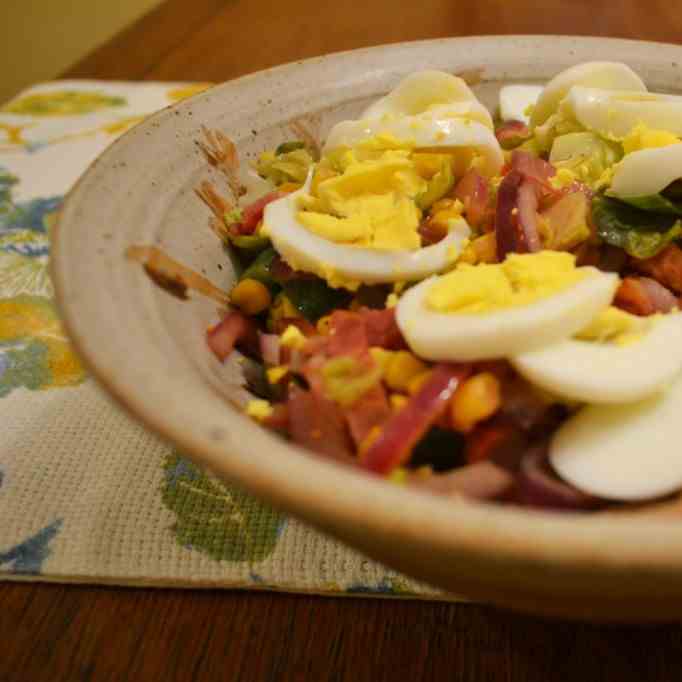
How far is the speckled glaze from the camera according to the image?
543mm

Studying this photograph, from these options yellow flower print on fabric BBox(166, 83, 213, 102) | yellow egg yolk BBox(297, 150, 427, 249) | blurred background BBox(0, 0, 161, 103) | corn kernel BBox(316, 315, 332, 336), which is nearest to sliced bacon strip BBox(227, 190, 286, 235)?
yellow egg yolk BBox(297, 150, 427, 249)

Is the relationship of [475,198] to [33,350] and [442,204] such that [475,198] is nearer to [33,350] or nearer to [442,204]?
[442,204]

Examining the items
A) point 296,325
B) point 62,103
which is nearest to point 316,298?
point 296,325

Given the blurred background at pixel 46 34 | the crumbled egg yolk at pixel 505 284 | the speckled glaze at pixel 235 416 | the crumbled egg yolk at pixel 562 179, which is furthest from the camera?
the blurred background at pixel 46 34

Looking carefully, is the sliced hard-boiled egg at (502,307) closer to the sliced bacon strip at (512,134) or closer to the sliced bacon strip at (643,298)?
the sliced bacon strip at (643,298)

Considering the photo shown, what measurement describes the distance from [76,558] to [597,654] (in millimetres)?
684

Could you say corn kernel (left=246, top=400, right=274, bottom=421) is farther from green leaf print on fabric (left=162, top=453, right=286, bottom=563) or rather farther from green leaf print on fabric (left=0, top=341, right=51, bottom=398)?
green leaf print on fabric (left=0, top=341, right=51, bottom=398)

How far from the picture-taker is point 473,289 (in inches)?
33.8

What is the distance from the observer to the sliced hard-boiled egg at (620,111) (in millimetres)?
1185

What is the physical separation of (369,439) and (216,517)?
36cm

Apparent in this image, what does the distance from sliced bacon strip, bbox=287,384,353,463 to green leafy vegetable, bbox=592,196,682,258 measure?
0.53 meters

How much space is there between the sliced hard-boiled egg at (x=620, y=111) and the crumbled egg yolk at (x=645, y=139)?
0.06ft

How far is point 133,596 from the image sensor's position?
0.96 m

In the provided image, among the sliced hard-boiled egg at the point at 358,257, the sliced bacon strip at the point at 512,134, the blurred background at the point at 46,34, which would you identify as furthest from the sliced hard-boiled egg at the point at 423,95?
the blurred background at the point at 46,34
